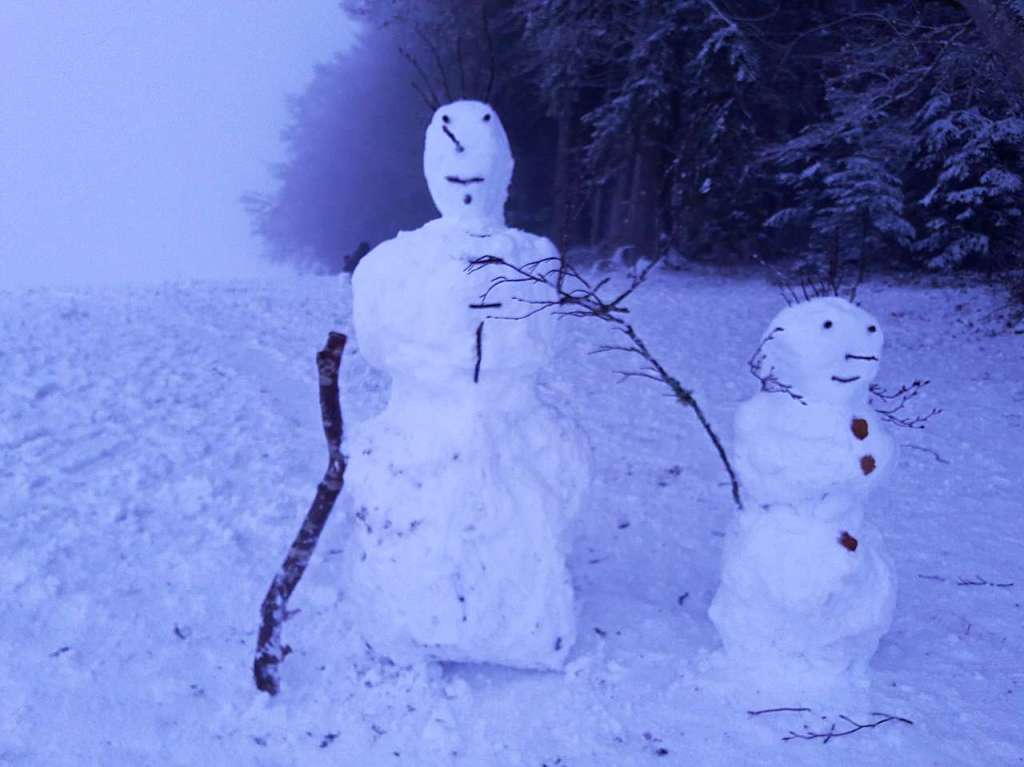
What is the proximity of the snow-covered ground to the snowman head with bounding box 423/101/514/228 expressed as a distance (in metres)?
0.92

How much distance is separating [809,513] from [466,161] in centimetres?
210

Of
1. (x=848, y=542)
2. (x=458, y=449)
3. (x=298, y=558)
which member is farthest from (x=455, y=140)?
(x=848, y=542)

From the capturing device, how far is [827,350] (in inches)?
122

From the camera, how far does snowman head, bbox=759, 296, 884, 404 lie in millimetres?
3107

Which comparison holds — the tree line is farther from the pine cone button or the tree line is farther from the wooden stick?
the wooden stick

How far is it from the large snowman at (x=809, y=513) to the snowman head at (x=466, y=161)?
1351mm

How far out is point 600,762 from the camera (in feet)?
10.0

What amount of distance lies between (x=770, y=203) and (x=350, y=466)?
58.0 ft

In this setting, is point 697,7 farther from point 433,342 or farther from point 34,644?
point 34,644

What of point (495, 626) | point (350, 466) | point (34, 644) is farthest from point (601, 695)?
point (34, 644)

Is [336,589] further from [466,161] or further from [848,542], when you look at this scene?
[848,542]

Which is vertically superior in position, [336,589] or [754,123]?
[754,123]

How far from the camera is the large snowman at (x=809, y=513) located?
3145 millimetres

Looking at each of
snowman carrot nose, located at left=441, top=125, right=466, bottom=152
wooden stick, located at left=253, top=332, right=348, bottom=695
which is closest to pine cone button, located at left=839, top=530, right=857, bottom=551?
wooden stick, located at left=253, top=332, right=348, bottom=695
